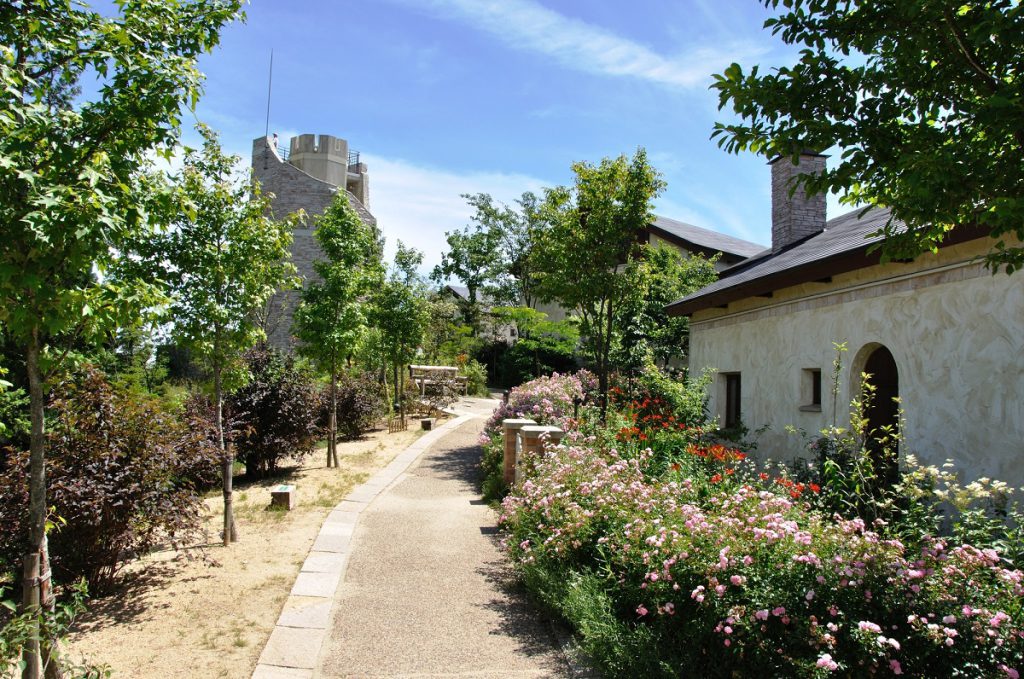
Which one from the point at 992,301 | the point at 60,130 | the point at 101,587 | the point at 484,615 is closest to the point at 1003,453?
the point at 992,301

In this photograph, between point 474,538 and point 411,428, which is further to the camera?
point 411,428

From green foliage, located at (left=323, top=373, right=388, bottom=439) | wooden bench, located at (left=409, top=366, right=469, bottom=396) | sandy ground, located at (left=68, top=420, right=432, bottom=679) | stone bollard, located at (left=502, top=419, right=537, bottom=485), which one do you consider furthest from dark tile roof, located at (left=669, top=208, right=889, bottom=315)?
wooden bench, located at (left=409, top=366, right=469, bottom=396)

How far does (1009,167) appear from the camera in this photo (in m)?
2.79

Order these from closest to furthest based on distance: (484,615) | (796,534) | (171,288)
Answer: (796,534)
(484,615)
(171,288)

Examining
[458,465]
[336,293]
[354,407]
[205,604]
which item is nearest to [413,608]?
[205,604]

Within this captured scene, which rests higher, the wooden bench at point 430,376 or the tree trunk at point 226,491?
the wooden bench at point 430,376

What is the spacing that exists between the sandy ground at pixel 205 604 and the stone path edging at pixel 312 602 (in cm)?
10

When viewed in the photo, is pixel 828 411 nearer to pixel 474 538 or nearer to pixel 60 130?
pixel 474 538

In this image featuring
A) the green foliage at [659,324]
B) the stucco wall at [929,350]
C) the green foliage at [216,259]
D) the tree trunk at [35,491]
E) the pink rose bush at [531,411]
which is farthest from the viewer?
the green foliage at [659,324]

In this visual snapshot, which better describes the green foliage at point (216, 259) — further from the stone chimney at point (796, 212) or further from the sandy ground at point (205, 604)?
the stone chimney at point (796, 212)

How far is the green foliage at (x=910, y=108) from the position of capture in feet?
9.04

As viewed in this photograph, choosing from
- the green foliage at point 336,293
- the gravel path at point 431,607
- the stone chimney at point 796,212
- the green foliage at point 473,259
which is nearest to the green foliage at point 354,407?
the green foliage at point 336,293

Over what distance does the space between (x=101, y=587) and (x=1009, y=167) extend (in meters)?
7.06

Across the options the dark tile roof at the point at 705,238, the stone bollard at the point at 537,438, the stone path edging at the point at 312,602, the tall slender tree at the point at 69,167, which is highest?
the dark tile roof at the point at 705,238
